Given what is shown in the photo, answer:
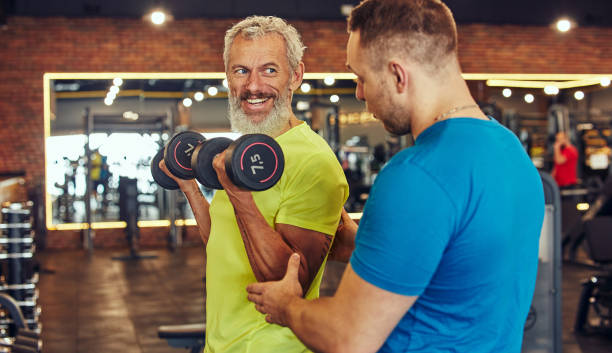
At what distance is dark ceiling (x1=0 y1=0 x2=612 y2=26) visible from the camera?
26.7 ft

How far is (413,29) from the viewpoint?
37.9 inches

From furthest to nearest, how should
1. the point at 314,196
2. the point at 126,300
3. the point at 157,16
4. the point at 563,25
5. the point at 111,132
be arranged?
the point at 563,25
the point at 111,132
the point at 157,16
the point at 126,300
the point at 314,196

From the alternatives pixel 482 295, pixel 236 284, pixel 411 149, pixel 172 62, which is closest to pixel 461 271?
pixel 482 295

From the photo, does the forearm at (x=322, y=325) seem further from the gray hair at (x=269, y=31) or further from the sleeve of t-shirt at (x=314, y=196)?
the gray hair at (x=269, y=31)

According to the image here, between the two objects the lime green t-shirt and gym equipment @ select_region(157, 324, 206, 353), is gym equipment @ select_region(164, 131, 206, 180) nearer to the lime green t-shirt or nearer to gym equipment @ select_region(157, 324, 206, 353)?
the lime green t-shirt

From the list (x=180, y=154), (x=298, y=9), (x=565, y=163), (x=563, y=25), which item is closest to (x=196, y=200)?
(x=180, y=154)

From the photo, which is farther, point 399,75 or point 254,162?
point 254,162

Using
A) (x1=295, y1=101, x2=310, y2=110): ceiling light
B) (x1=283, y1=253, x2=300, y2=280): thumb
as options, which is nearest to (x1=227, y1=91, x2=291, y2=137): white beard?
(x1=283, y1=253, x2=300, y2=280): thumb

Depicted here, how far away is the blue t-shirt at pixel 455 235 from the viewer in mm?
891

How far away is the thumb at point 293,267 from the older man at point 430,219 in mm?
101

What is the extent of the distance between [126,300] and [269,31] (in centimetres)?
446

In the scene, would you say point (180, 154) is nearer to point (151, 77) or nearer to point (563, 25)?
point (151, 77)

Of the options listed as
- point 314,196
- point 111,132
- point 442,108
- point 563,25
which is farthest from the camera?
point 563,25

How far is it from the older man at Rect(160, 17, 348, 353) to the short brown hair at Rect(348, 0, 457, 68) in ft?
1.26
